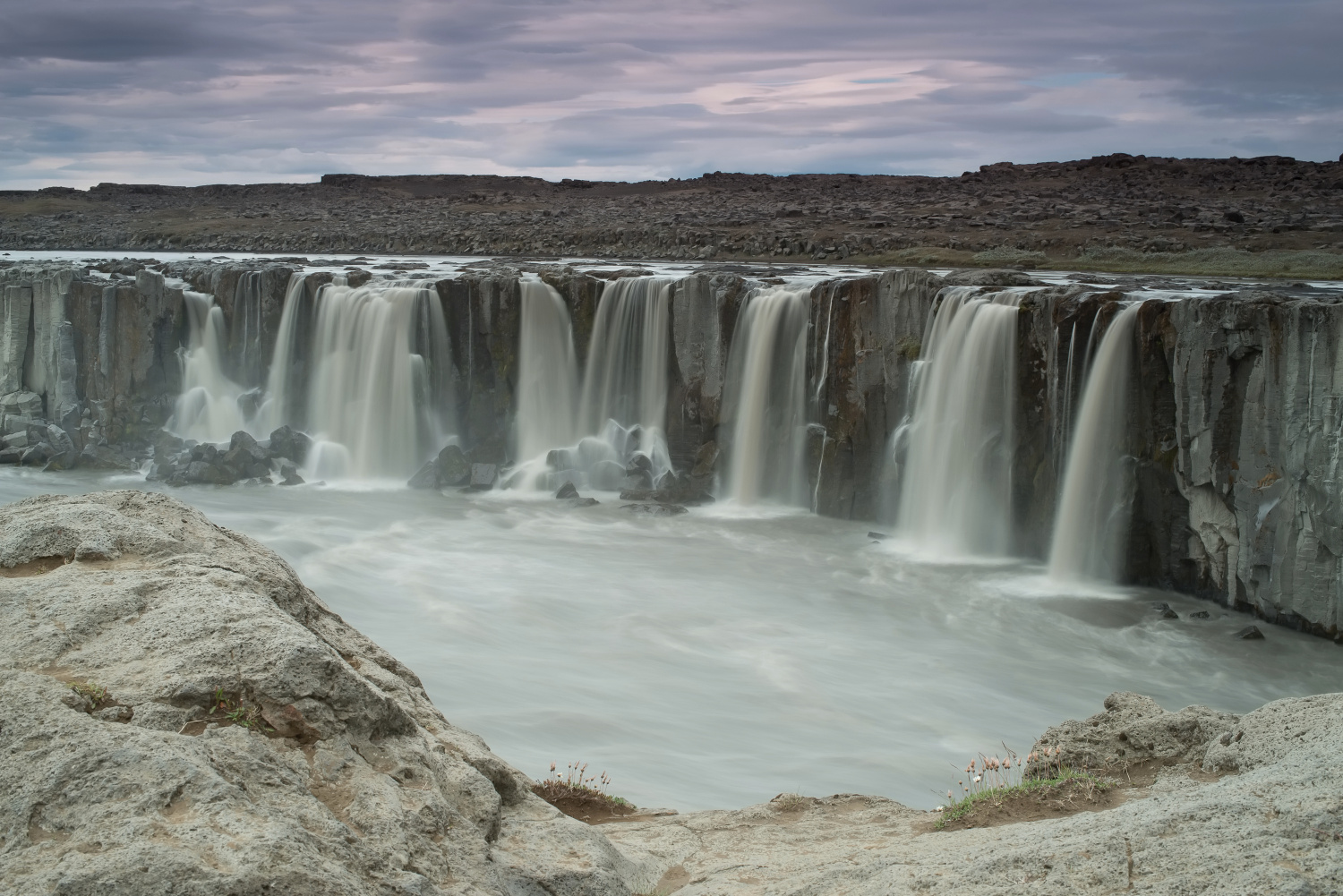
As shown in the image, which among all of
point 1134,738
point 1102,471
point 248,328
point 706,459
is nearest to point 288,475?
point 248,328

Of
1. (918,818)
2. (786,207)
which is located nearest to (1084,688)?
(918,818)

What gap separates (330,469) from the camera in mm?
22781

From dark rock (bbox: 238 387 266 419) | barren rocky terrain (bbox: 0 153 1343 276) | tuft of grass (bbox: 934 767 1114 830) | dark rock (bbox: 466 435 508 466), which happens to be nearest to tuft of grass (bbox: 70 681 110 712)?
tuft of grass (bbox: 934 767 1114 830)

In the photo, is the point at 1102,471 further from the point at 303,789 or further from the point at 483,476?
the point at 303,789

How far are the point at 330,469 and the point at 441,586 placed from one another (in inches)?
313

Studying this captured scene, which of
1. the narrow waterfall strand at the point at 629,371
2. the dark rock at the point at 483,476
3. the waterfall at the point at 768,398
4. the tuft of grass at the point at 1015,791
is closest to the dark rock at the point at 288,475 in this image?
the dark rock at the point at 483,476

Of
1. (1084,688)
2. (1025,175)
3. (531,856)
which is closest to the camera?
(531,856)

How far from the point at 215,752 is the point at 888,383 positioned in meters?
16.3

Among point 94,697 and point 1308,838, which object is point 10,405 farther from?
point 1308,838

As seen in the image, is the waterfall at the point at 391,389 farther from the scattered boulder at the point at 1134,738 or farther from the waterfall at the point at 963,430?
the scattered boulder at the point at 1134,738

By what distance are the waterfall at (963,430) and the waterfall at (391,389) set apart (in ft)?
31.3

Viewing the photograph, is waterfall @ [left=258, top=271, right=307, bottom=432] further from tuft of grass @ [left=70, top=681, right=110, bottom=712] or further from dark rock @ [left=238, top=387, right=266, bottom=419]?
tuft of grass @ [left=70, top=681, right=110, bottom=712]

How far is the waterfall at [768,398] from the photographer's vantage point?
2017cm

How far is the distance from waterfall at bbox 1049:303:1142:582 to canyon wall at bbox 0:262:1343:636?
0.57 ft
